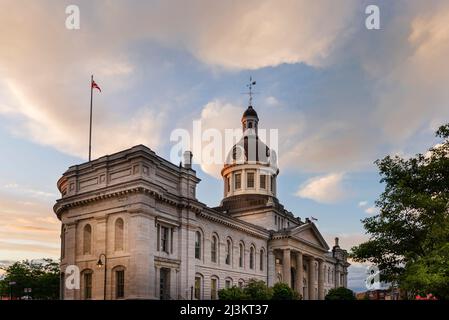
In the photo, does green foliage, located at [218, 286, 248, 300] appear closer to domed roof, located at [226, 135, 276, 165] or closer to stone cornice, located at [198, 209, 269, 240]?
stone cornice, located at [198, 209, 269, 240]

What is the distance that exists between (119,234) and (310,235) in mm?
43023

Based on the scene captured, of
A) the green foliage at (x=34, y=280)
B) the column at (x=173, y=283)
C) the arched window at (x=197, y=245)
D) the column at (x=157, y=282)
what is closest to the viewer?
the column at (x=157, y=282)

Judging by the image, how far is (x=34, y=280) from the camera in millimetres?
79500

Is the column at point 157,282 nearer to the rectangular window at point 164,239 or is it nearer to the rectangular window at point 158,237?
the rectangular window at point 158,237

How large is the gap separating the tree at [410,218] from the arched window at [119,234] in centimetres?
2162

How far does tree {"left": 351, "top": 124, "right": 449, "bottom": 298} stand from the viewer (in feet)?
95.0

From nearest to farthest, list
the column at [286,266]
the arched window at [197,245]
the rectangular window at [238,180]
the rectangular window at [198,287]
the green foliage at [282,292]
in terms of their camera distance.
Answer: the rectangular window at [198,287], the arched window at [197,245], the green foliage at [282,292], the column at [286,266], the rectangular window at [238,180]

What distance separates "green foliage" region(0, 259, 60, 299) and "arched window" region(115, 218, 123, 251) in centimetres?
3656

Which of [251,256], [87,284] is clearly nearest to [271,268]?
[251,256]

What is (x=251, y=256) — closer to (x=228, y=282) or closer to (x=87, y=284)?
(x=228, y=282)

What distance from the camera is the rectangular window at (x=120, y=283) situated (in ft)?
147

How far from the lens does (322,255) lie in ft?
283

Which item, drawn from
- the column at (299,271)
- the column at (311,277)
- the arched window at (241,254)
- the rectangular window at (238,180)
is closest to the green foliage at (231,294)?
the arched window at (241,254)
